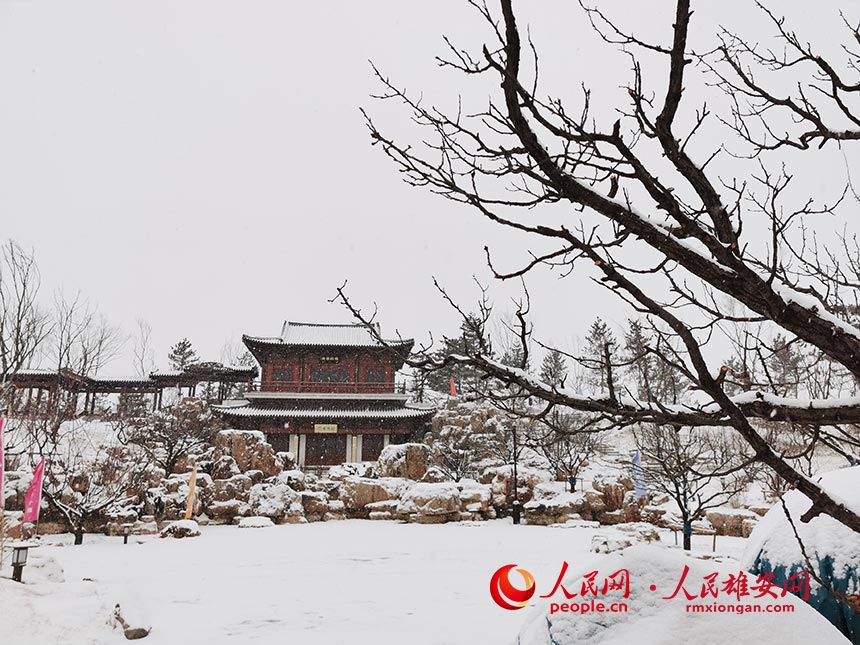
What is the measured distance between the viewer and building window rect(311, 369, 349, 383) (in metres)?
29.4

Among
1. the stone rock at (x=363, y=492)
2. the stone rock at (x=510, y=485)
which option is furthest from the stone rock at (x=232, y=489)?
the stone rock at (x=510, y=485)

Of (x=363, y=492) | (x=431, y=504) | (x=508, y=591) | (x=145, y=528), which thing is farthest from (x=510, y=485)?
(x=508, y=591)

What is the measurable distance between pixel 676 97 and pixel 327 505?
753 inches

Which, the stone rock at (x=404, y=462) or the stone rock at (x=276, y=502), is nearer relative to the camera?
the stone rock at (x=276, y=502)

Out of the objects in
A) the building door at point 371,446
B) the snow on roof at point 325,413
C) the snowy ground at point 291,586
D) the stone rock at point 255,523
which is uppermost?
the snow on roof at point 325,413

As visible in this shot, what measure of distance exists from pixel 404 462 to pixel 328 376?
9.17 meters

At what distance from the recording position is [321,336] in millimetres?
30578

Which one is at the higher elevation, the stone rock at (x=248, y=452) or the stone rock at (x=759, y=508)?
the stone rock at (x=248, y=452)

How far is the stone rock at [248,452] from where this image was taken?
66.2 feet

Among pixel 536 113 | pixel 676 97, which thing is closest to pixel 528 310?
pixel 536 113

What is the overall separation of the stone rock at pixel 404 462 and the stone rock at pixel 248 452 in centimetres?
422

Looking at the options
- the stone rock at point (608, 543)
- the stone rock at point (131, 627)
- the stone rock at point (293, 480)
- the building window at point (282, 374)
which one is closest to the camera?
the stone rock at point (131, 627)

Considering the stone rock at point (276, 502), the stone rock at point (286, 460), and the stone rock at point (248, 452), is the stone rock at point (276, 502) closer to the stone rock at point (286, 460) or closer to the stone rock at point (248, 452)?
the stone rock at point (248, 452)

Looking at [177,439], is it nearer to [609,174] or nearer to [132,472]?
[132,472]
